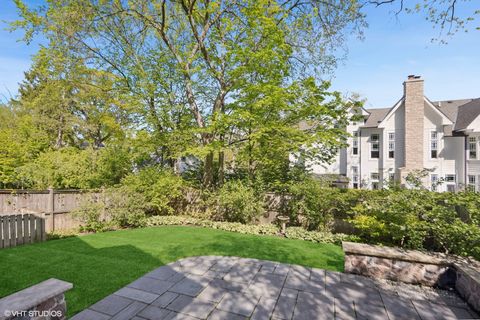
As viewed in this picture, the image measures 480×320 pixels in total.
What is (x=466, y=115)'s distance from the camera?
16.5 meters

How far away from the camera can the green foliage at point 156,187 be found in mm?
10359

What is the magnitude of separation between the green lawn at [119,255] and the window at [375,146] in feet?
46.9

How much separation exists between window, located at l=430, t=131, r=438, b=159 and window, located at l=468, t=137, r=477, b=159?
1661 mm

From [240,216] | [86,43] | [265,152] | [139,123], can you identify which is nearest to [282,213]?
[240,216]

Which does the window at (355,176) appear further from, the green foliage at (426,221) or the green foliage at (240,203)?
the green foliage at (426,221)

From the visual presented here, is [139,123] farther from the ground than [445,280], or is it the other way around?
[139,123]

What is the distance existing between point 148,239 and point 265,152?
592cm

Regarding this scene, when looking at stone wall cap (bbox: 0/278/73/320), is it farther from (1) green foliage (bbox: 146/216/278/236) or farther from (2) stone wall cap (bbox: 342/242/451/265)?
(1) green foliage (bbox: 146/216/278/236)

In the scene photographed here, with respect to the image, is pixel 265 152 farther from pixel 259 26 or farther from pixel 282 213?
pixel 259 26

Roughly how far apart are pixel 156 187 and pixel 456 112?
21.7 meters

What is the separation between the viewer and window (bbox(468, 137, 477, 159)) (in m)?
15.5

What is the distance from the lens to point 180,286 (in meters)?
4.27

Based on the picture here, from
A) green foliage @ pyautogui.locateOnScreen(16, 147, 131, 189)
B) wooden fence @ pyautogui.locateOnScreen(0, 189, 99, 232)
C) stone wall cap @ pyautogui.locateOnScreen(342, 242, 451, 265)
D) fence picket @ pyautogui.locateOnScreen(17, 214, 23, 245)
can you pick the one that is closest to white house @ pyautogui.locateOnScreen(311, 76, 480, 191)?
stone wall cap @ pyautogui.locateOnScreen(342, 242, 451, 265)

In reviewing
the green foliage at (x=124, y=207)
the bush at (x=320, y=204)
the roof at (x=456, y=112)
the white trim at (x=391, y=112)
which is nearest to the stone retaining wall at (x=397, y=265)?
the bush at (x=320, y=204)
